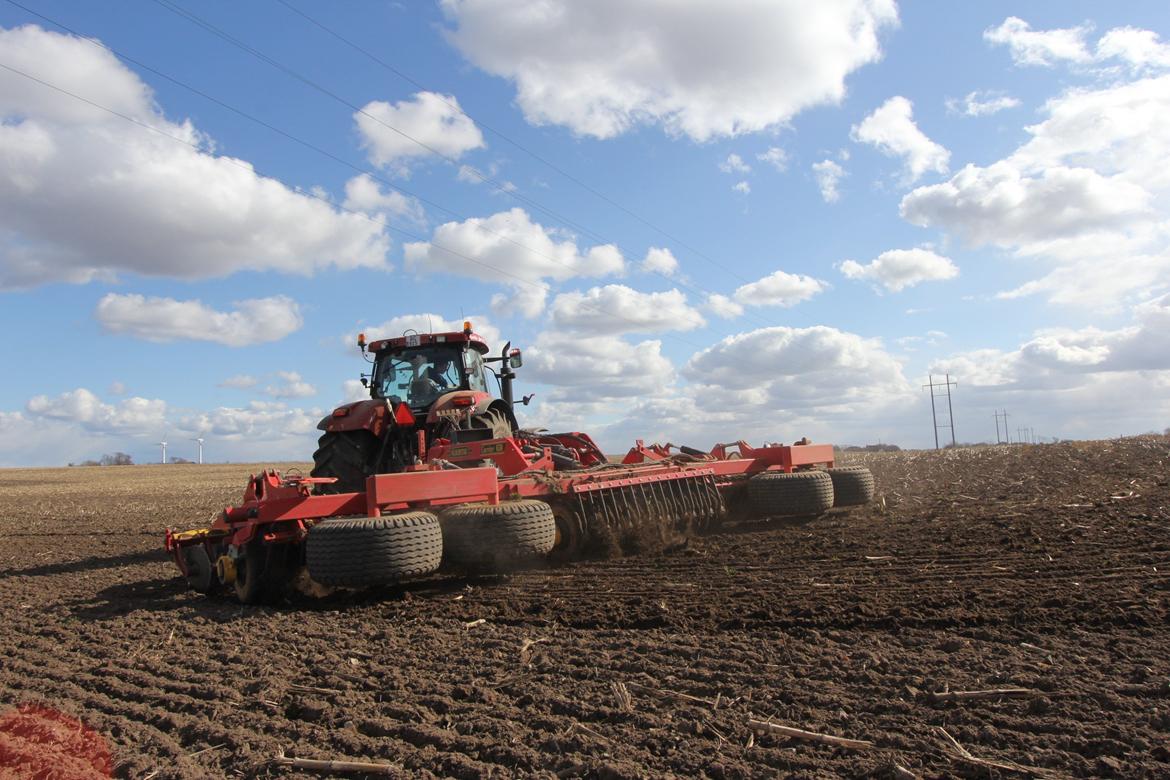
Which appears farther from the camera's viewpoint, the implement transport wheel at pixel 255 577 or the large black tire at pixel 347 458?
the large black tire at pixel 347 458

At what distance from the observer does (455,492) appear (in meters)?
5.94

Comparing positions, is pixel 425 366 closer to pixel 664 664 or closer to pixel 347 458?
pixel 347 458

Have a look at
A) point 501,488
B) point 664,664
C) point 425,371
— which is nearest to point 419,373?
point 425,371

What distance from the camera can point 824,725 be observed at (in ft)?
9.44

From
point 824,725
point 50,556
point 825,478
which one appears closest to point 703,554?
point 825,478

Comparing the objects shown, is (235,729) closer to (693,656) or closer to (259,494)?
(693,656)

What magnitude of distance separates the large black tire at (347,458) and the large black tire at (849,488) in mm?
5041

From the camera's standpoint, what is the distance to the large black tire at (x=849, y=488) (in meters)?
9.15

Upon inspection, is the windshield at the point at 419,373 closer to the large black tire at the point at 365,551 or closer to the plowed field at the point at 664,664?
the plowed field at the point at 664,664

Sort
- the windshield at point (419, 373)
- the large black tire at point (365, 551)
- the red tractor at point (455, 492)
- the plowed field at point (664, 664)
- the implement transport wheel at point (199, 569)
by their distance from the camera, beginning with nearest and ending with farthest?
the plowed field at point (664, 664)
the large black tire at point (365, 551)
the red tractor at point (455, 492)
the implement transport wheel at point (199, 569)
the windshield at point (419, 373)

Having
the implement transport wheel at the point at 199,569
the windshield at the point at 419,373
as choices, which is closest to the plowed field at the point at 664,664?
the implement transport wheel at the point at 199,569

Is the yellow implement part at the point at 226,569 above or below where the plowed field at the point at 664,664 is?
above

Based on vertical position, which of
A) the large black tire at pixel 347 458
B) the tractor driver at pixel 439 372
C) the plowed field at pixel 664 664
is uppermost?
the tractor driver at pixel 439 372

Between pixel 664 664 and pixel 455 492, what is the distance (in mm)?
2633
